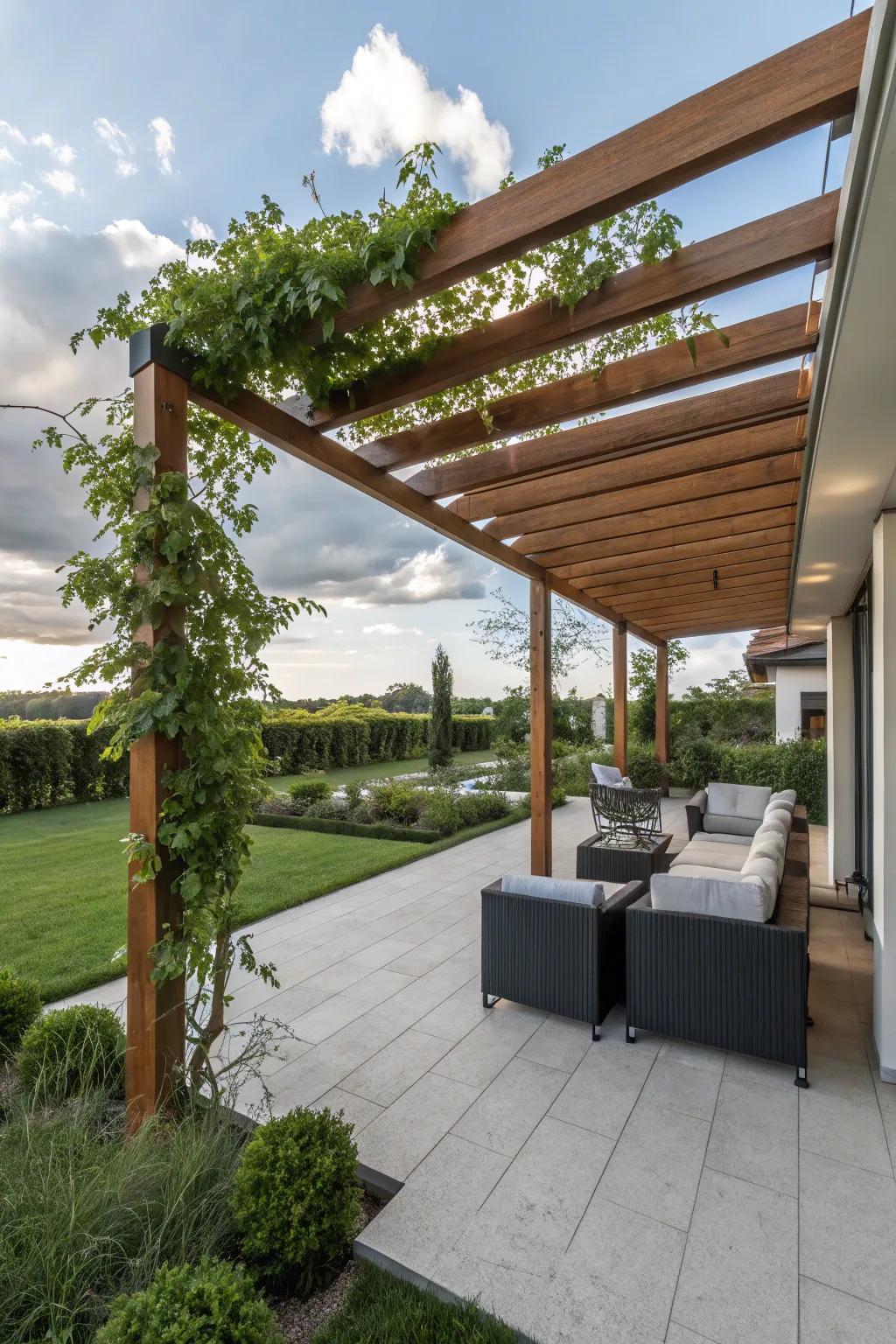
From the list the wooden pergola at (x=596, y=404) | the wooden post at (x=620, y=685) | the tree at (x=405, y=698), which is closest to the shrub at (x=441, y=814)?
the wooden post at (x=620, y=685)

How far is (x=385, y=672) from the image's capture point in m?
17.8

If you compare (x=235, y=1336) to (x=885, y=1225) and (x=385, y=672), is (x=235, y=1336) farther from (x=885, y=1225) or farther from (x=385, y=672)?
(x=385, y=672)

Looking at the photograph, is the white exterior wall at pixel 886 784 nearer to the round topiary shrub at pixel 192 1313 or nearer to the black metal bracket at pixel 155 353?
the round topiary shrub at pixel 192 1313

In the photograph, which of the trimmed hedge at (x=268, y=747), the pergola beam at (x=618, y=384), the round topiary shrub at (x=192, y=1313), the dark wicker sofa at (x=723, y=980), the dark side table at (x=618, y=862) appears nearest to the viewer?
the round topiary shrub at (x=192, y=1313)

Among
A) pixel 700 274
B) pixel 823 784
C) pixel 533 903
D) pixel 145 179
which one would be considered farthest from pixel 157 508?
pixel 823 784

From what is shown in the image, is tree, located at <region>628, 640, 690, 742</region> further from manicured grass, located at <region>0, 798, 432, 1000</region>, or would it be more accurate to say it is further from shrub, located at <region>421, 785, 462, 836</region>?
manicured grass, located at <region>0, 798, 432, 1000</region>

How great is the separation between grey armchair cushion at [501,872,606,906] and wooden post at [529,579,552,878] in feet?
7.01

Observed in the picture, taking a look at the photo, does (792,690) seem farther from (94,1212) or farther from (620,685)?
(94,1212)

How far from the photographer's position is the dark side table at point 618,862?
17.9ft

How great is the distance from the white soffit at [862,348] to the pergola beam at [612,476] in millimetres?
482

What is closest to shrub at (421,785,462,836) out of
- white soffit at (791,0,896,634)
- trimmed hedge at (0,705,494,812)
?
trimmed hedge at (0,705,494,812)

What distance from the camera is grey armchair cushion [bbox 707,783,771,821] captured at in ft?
22.2

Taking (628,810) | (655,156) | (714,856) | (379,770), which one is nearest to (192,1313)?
(655,156)

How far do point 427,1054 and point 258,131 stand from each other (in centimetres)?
448
